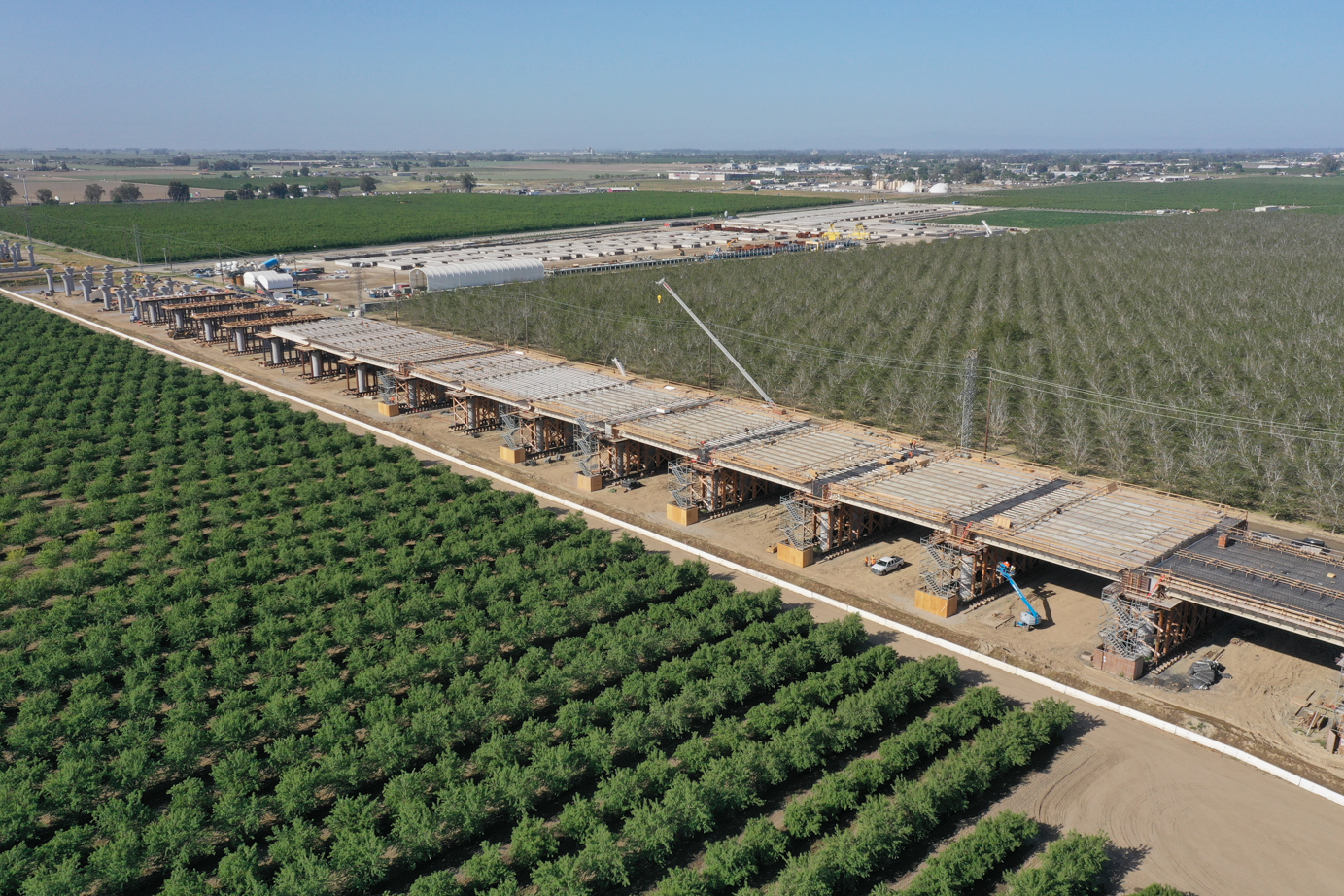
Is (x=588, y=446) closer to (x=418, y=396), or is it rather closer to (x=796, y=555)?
(x=796, y=555)

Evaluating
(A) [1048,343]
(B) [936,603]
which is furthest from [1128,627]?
(A) [1048,343]

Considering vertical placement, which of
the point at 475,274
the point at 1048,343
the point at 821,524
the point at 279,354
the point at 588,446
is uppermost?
the point at 475,274

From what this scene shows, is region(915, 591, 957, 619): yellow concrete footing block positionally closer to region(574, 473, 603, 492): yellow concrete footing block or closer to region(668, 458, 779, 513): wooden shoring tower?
region(668, 458, 779, 513): wooden shoring tower

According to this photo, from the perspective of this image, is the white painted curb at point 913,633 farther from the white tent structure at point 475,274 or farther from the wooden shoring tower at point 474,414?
the white tent structure at point 475,274

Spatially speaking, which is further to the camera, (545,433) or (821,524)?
(545,433)

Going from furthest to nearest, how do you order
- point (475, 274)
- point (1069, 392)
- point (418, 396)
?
point (475, 274)
point (418, 396)
point (1069, 392)

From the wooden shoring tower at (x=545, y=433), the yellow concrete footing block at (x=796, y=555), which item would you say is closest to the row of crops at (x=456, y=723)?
the yellow concrete footing block at (x=796, y=555)

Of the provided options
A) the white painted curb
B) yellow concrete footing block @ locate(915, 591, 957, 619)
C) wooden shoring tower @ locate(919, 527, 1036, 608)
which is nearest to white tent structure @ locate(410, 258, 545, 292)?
the white painted curb
